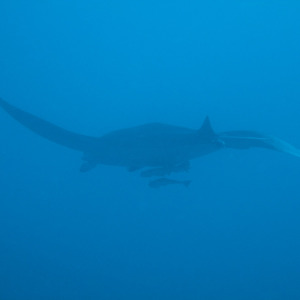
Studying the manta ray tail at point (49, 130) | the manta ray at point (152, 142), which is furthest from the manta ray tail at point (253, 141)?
the manta ray tail at point (49, 130)

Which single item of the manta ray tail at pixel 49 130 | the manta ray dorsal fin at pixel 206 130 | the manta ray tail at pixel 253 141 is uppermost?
the manta ray tail at pixel 253 141

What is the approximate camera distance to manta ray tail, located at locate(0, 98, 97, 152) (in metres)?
5.21

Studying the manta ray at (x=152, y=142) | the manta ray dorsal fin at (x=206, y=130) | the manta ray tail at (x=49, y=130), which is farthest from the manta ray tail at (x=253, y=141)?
the manta ray tail at (x=49, y=130)

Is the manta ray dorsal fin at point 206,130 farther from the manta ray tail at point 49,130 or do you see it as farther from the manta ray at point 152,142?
the manta ray tail at point 49,130

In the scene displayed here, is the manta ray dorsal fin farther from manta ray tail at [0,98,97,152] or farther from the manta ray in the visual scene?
manta ray tail at [0,98,97,152]

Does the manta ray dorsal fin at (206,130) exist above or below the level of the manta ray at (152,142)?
below

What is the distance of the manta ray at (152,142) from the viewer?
206 inches

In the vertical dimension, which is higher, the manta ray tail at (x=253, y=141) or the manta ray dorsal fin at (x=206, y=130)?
the manta ray tail at (x=253, y=141)

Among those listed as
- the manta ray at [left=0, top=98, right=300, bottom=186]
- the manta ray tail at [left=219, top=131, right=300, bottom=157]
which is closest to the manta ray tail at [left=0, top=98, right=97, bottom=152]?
the manta ray at [left=0, top=98, right=300, bottom=186]

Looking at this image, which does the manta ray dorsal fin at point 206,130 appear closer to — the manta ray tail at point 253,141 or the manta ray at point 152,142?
the manta ray at point 152,142

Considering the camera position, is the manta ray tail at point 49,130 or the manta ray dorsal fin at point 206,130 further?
the manta ray tail at point 49,130

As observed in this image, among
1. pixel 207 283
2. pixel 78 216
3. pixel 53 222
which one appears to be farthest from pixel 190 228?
pixel 53 222

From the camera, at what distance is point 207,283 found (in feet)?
58.1

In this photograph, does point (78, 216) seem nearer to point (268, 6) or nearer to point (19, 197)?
point (19, 197)
